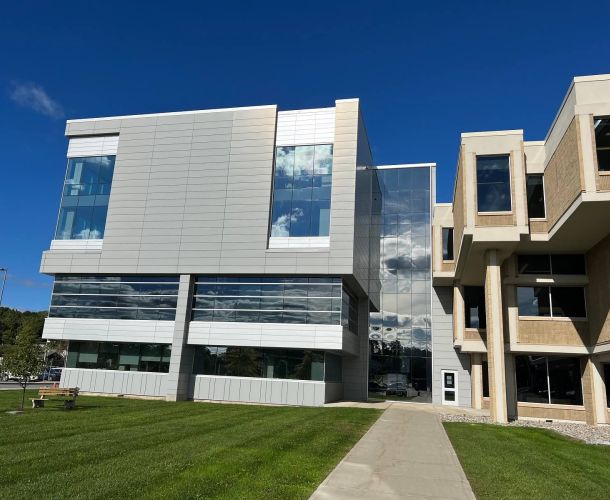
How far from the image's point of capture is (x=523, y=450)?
1339 centimetres

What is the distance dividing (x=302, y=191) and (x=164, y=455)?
864 inches

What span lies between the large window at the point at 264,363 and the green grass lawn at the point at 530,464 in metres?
11.9

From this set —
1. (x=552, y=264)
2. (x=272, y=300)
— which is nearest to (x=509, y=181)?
(x=552, y=264)

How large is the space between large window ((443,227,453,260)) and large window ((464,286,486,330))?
2.63 meters

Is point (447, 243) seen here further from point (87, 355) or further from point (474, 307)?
point (87, 355)

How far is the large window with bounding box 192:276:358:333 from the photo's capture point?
93.4 feet

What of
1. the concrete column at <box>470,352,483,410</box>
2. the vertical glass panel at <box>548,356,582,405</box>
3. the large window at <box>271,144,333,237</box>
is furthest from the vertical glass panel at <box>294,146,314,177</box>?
the vertical glass panel at <box>548,356,582,405</box>

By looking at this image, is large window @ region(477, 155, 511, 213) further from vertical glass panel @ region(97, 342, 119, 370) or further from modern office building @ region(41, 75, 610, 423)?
vertical glass panel @ region(97, 342, 119, 370)

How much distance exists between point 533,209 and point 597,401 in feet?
32.6

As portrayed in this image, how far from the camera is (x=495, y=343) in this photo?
2238 cm

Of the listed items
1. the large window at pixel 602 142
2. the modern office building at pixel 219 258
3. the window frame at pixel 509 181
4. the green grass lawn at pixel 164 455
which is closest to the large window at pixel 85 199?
the modern office building at pixel 219 258

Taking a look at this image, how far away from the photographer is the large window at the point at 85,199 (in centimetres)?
3353

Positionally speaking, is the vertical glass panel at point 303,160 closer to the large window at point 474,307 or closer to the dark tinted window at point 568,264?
the large window at point 474,307

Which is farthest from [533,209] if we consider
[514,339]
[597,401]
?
[597,401]
